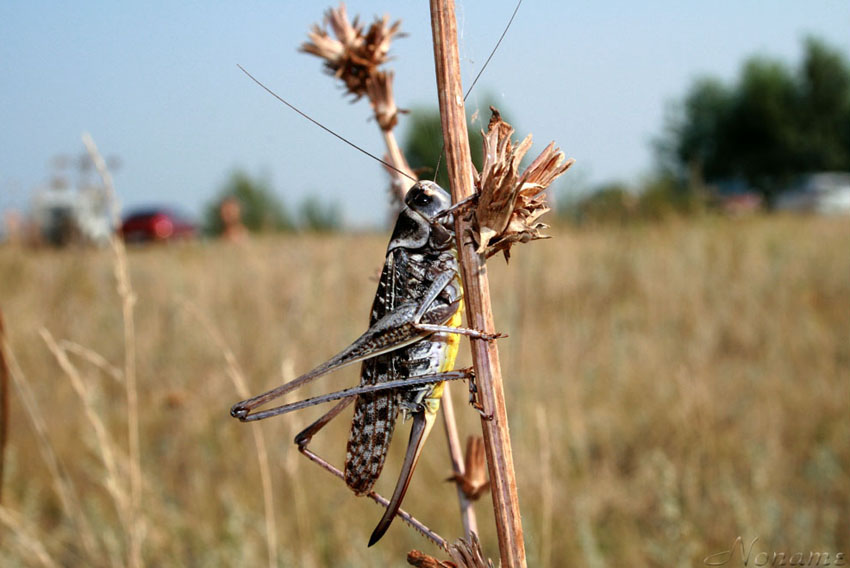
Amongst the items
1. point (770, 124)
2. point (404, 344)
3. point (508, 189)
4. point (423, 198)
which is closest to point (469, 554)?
point (508, 189)

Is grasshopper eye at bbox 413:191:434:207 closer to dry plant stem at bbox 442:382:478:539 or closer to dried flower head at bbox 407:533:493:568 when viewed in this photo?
dry plant stem at bbox 442:382:478:539

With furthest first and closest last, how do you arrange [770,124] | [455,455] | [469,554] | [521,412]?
[770,124]
[521,412]
[455,455]
[469,554]

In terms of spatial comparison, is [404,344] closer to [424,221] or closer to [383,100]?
[424,221]

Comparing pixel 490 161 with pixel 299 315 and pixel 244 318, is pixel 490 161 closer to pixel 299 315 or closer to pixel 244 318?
pixel 299 315

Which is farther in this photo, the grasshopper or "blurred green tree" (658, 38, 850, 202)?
"blurred green tree" (658, 38, 850, 202)

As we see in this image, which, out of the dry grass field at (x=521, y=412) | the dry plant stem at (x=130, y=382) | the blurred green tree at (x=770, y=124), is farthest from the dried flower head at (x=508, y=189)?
the blurred green tree at (x=770, y=124)

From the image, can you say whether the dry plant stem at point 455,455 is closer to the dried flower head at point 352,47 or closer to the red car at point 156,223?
the dried flower head at point 352,47

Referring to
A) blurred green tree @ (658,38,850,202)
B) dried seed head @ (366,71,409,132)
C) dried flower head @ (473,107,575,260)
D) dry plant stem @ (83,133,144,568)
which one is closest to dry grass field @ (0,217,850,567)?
dry plant stem @ (83,133,144,568)

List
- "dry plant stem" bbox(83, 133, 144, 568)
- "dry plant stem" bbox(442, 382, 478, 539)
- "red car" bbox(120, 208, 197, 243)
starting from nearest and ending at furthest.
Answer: "dry plant stem" bbox(442, 382, 478, 539) < "dry plant stem" bbox(83, 133, 144, 568) < "red car" bbox(120, 208, 197, 243)
